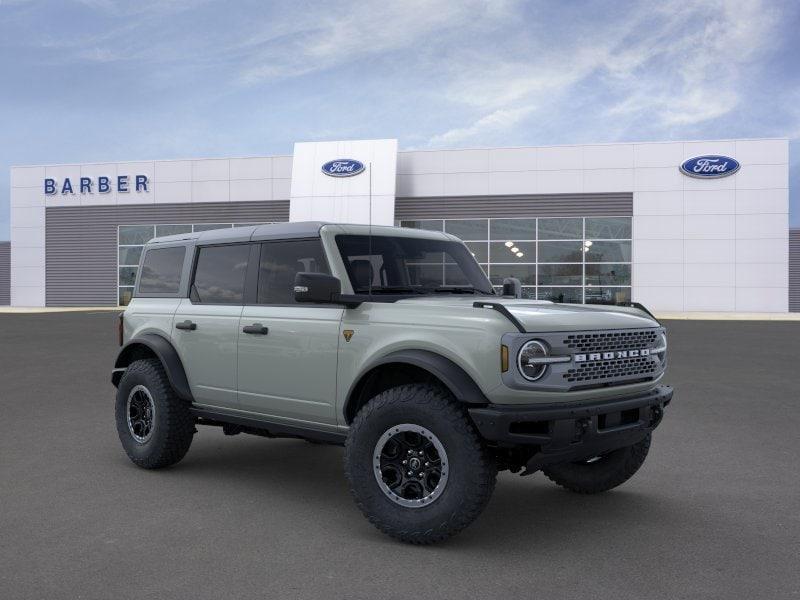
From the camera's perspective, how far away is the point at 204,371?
6.16 m

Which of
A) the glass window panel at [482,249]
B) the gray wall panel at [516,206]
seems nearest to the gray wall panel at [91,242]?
the gray wall panel at [516,206]

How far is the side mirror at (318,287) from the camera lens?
16.1 feet

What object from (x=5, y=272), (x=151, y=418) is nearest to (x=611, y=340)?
(x=151, y=418)

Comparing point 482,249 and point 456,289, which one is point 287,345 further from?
point 482,249

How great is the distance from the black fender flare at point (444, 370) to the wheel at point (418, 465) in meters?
0.14

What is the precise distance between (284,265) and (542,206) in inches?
1278

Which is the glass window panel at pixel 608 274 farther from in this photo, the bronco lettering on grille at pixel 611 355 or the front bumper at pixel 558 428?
the front bumper at pixel 558 428

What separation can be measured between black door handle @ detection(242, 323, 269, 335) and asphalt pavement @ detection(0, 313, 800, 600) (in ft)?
3.88

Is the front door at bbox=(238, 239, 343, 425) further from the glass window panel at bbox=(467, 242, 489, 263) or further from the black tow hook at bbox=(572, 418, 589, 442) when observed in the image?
the glass window panel at bbox=(467, 242, 489, 263)

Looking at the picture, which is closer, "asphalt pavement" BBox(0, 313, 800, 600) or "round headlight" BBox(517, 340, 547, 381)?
"asphalt pavement" BBox(0, 313, 800, 600)

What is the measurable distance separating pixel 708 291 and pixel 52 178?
3343cm

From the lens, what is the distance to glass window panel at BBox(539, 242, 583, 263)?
122ft

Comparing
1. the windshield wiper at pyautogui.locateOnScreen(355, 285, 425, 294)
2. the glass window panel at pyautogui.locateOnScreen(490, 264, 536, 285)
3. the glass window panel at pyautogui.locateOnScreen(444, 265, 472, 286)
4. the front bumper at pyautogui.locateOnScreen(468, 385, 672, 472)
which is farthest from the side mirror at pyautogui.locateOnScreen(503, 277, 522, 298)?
the glass window panel at pyautogui.locateOnScreen(490, 264, 536, 285)

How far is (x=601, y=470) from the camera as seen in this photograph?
18.9ft
